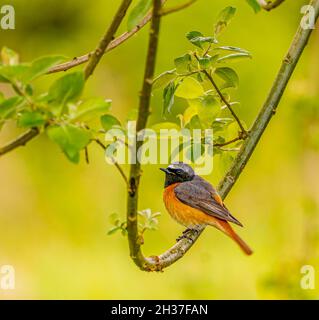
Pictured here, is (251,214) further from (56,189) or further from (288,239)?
(56,189)

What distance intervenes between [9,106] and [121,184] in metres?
4.38

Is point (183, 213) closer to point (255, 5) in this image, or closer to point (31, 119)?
point (255, 5)

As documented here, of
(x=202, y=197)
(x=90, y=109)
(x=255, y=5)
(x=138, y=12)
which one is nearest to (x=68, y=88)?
(x=90, y=109)

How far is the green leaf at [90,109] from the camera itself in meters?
0.93

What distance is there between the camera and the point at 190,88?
1256 mm

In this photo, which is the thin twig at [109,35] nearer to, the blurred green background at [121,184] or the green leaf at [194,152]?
the green leaf at [194,152]

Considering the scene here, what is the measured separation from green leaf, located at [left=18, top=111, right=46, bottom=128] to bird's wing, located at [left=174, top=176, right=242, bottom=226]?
26.7 inches

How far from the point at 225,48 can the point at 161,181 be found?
3.98m

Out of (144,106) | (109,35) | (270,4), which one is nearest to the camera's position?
(144,106)

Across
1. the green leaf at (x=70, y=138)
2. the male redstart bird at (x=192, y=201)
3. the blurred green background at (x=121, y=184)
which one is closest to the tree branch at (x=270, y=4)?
the green leaf at (x=70, y=138)

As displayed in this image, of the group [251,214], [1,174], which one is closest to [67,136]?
[251,214]

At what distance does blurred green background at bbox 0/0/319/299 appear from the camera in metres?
4.32

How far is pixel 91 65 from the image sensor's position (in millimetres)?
1011

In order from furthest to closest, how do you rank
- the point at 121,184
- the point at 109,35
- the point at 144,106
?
the point at 121,184, the point at 109,35, the point at 144,106
